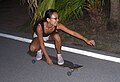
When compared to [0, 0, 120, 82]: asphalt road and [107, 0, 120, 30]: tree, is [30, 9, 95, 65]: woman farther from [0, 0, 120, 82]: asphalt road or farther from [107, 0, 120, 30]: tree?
[107, 0, 120, 30]: tree

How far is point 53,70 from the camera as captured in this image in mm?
5566

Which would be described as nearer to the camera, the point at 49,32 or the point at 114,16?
the point at 49,32

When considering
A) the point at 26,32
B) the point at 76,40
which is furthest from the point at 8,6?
the point at 76,40

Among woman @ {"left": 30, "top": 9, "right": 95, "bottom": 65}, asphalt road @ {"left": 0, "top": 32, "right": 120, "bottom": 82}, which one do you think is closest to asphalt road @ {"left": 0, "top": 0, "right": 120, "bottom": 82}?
asphalt road @ {"left": 0, "top": 32, "right": 120, "bottom": 82}

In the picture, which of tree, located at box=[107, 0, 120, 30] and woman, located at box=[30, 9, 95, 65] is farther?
tree, located at box=[107, 0, 120, 30]

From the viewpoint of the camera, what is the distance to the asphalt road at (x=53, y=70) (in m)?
5.12

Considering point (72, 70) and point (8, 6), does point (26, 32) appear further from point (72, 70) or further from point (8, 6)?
point (8, 6)

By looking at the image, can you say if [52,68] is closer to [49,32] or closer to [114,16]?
[49,32]

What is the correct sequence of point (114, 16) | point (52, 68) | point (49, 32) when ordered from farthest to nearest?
point (114, 16) → point (52, 68) → point (49, 32)

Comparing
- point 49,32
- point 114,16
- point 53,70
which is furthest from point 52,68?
point 114,16

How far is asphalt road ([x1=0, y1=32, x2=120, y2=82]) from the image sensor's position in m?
5.12

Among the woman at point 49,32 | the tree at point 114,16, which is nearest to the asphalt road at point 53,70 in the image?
the woman at point 49,32

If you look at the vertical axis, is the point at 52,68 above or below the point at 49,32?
below

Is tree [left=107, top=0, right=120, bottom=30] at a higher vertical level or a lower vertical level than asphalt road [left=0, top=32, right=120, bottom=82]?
higher
